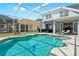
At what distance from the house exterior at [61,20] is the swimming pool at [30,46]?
0.89m

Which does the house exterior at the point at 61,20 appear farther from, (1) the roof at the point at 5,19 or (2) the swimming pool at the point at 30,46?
(1) the roof at the point at 5,19

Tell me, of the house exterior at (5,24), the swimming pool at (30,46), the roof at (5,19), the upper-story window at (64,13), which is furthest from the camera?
the upper-story window at (64,13)

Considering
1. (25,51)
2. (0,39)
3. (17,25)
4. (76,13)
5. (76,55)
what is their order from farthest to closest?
(76,13), (17,25), (0,39), (25,51), (76,55)

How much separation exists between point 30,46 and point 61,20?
4.64 m

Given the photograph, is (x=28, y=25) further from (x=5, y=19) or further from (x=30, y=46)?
(x=30, y=46)

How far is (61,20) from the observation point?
13.0m

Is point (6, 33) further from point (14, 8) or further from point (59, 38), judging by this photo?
point (59, 38)

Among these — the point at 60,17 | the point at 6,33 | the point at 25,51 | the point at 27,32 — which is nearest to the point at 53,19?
the point at 60,17

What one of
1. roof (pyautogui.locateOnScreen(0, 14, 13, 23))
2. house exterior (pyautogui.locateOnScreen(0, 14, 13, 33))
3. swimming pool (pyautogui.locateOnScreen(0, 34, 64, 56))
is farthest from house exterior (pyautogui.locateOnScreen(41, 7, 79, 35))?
roof (pyautogui.locateOnScreen(0, 14, 13, 23))

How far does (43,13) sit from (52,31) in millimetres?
1820

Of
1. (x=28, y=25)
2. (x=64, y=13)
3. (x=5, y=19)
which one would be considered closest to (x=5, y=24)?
(x=5, y=19)

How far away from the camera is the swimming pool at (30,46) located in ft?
27.0

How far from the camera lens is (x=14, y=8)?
11773 mm

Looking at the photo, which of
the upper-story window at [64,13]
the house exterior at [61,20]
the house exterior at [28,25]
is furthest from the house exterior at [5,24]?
the upper-story window at [64,13]
